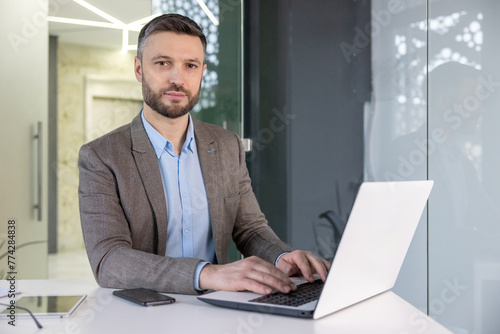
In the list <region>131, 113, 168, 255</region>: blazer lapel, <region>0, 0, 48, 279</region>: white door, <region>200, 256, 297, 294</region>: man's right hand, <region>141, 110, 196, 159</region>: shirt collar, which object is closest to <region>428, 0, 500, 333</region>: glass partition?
<region>141, 110, 196, 159</region>: shirt collar

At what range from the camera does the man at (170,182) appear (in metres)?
1.60

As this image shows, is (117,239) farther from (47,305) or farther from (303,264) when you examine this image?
(303,264)

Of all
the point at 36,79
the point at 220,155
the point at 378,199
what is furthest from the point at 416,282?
the point at 36,79

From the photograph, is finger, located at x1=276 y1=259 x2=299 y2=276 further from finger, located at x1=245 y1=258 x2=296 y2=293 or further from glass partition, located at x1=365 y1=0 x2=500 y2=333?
glass partition, located at x1=365 y1=0 x2=500 y2=333

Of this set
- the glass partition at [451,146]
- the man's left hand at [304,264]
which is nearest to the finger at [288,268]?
the man's left hand at [304,264]

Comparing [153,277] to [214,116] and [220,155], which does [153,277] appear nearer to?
[220,155]

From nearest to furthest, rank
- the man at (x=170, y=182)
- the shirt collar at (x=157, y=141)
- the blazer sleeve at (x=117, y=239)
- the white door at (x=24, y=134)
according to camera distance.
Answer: the blazer sleeve at (x=117, y=239) → the man at (x=170, y=182) → the shirt collar at (x=157, y=141) → the white door at (x=24, y=134)

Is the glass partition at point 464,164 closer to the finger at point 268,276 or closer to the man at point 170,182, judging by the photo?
the man at point 170,182

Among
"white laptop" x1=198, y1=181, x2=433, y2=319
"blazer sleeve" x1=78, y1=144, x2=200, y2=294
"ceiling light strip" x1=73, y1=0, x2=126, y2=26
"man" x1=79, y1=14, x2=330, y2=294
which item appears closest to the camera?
"white laptop" x1=198, y1=181, x2=433, y2=319

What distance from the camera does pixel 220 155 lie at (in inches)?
76.8

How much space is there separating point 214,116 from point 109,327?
8.20 ft

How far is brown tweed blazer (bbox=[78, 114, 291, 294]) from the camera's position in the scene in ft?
4.60

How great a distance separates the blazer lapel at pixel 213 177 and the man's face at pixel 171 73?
0.41 feet

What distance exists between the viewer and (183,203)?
71.7 inches
